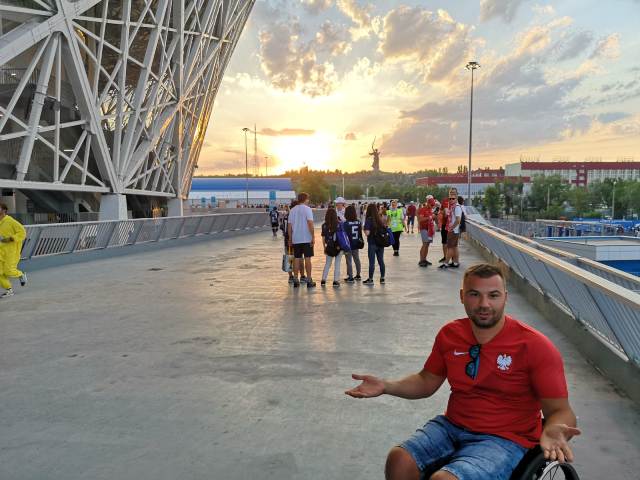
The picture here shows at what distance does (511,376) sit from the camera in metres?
2.41

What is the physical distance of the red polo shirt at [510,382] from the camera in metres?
2.37

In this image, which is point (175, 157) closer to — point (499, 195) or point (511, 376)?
point (511, 376)

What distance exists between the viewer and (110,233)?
16969 mm

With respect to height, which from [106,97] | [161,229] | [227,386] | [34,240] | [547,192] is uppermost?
[106,97]

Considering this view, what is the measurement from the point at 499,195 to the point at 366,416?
125970 mm

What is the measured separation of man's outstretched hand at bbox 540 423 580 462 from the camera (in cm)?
211

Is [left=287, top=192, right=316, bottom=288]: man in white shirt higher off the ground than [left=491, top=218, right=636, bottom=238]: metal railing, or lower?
higher

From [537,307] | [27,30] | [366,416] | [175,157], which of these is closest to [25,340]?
[366,416]

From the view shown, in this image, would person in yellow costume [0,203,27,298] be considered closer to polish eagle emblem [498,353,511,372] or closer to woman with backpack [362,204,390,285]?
woman with backpack [362,204,390,285]

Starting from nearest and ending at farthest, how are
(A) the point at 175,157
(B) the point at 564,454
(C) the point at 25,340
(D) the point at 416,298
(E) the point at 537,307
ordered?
(B) the point at 564,454, (C) the point at 25,340, (E) the point at 537,307, (D) the point at 416,298, (A) the point at 175,157

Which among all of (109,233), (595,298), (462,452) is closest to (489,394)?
(462,452)

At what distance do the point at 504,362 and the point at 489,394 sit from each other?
0.18 meters

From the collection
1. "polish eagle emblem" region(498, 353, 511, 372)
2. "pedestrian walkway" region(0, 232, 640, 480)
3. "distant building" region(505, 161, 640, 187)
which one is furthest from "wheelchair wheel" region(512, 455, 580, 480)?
"distant building" region(505, 161, 640, 187)

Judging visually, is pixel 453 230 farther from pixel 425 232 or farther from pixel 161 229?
pixel 161 229
